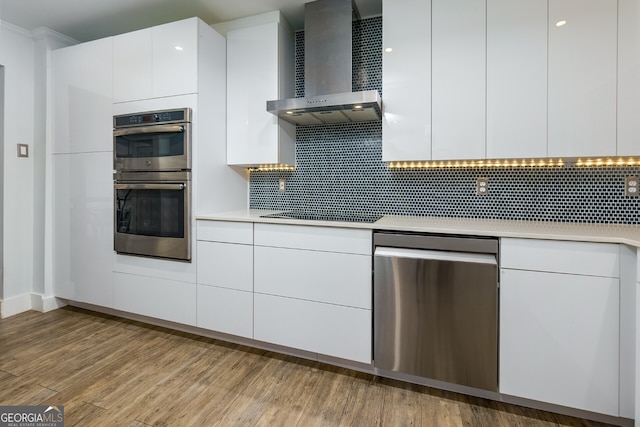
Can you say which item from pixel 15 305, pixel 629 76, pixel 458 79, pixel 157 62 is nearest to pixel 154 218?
pixel 157 62

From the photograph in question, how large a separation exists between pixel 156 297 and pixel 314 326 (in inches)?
52.4

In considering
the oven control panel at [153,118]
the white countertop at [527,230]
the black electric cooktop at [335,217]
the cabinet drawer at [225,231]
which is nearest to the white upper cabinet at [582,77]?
the white countertop at [527,230]

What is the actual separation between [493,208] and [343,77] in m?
1.42

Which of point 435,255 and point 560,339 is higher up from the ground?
point 435,255

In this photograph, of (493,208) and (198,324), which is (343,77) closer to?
(493,208)

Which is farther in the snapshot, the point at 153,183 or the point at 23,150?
the point at 23,150

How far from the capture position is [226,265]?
86.4 inches

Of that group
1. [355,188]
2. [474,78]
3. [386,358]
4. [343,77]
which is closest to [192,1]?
[343,77]

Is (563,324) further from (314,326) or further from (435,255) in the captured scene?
(314,326)

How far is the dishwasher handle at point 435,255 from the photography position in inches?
62.9

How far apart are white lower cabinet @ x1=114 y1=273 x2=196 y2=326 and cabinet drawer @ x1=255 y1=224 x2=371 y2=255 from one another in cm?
75

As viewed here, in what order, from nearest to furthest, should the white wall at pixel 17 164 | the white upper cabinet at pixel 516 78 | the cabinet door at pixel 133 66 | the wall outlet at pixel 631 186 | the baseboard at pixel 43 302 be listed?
the white upper cabinet at pixel 516 78, the wall outlet at pixel 631 186, the cabinet door at pixel 133 66, the white wall at pixel 17 164, the baseboard at pixel 43 302

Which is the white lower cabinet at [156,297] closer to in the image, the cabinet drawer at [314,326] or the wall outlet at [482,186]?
the cabinet drawer at [314,326]

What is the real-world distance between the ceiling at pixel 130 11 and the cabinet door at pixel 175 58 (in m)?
0.24
